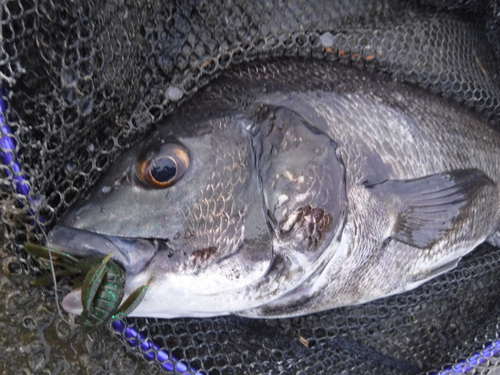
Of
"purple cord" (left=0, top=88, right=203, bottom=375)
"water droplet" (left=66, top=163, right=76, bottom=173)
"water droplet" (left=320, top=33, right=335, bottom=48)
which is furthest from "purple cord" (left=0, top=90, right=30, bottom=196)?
"water droplet" (left=320, top=33, right=335, bottom=48)

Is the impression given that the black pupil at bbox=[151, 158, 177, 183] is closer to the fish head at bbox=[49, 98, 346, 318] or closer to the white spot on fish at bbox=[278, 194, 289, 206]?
the fish head at bbox=[49, 98, 346, 318]

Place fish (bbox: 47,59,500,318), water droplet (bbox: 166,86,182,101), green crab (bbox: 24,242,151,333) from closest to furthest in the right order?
green crab (bbox: 24,242,151,333), fish (bbox: 47,59,500,318), water droplet (bbox: 166,86,182,101)

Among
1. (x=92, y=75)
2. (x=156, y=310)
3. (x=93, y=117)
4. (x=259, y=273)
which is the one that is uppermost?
(x=92, y=75)

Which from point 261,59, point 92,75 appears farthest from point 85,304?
point 261,59

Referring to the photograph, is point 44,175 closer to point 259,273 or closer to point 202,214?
point 202,214

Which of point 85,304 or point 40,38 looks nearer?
point 85,304

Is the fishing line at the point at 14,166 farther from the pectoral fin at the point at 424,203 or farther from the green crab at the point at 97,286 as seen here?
the pectoral fin at the point at 424,203
